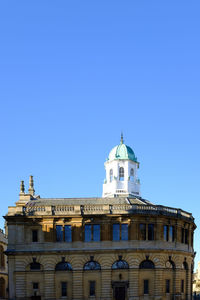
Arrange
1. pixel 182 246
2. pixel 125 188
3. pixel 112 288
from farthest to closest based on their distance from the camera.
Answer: pixel 125 188 → pixel 182 246 → pixel 112 288

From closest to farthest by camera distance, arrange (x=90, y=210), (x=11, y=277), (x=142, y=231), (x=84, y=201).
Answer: (x=11, y=277) → (x=142, y=231) → (x=90, y=210) → (x=84, y=201)

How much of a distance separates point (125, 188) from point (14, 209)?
22.4 m

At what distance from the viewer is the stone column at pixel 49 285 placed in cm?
5444

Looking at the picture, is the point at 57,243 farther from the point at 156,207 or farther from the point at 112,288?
the point at 156,207

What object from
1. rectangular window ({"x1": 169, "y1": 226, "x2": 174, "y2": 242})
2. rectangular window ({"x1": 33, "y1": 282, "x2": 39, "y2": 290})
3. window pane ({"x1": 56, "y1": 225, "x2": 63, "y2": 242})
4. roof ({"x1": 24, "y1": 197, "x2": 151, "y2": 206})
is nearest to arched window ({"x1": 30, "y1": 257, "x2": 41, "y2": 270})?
rectangular window ({"x1": 33, "y1": 282, "x2": 39, "y2": 290})

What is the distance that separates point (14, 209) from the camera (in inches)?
2243

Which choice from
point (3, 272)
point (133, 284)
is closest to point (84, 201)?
point (133, 284)

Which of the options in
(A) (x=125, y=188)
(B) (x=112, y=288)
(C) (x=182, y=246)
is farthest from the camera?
(A) (x=125, y=188)

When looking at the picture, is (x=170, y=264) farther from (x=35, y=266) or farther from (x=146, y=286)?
(x=35, y=266)

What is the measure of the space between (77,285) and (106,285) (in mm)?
3577

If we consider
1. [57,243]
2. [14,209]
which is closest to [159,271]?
[57,243]

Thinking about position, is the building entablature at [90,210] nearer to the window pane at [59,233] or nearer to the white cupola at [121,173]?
the window pane at [59,233]

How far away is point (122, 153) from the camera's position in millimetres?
75000

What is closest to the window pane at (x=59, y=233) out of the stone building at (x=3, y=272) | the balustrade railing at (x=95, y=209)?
the balustrade railing at (x=95, y=209)
